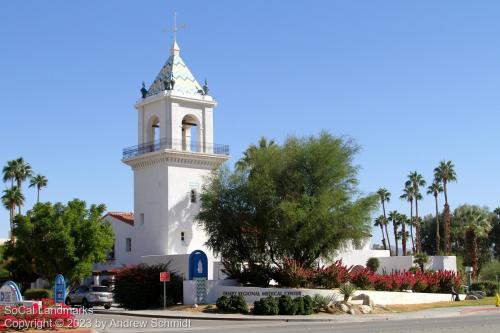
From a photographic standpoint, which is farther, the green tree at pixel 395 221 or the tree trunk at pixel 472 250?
the green tree at pixel 395 221

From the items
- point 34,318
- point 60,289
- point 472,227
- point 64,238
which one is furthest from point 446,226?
point 34,318

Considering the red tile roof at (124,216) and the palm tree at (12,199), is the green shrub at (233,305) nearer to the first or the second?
the red tile roof at (124,216)

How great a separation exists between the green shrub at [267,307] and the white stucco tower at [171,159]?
1644 cm

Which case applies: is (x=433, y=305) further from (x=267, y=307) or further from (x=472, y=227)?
(x=472, y=227)

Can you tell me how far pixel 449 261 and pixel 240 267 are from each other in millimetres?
27119

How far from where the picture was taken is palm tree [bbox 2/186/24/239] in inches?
2913

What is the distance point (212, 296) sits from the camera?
39.0 metres

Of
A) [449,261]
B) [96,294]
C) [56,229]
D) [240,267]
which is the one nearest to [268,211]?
[240,267]

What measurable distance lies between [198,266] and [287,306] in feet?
27.8

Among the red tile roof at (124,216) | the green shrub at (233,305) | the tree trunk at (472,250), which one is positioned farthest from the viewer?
the tree trunk at (472,250)

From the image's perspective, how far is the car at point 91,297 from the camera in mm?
41125

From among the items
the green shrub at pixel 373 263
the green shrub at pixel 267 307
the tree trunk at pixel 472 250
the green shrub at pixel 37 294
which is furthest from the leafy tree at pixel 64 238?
the tree trunk at pixel 472 250

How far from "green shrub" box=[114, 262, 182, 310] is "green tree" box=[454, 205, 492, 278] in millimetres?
34378

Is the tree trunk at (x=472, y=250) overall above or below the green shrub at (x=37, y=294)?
above
